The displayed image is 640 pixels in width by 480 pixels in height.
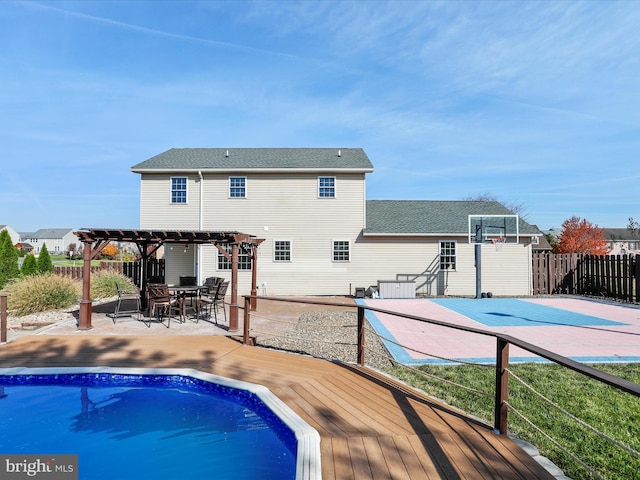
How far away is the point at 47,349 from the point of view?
23.2 feet

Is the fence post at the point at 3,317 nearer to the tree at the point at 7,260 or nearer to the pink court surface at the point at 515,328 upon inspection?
the pink court surface at the point at 515,328

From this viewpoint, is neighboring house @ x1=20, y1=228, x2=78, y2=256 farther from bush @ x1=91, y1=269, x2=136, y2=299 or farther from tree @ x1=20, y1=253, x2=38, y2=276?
bush @ x1=91, y1=269, x2=136, y2=299

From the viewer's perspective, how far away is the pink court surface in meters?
7.21

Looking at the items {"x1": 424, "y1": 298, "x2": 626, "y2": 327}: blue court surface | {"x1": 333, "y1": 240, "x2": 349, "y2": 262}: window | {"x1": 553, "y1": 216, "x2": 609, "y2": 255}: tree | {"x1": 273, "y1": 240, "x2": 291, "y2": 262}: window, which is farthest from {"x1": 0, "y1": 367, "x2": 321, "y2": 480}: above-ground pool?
{"x1": 553, "y1": 216, "x2": 609, "y2": 255}: tree

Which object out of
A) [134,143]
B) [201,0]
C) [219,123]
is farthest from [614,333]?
[134,143]

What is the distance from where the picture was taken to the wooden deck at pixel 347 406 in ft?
9.85

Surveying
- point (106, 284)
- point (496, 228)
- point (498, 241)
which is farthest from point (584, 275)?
point (106, 284)

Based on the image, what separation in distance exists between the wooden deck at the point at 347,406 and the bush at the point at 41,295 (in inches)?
199

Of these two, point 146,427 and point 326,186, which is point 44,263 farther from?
point 146,427

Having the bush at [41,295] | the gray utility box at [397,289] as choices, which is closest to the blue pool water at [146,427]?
the bush at [41,295]

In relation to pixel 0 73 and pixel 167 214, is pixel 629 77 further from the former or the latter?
pixel 0 73

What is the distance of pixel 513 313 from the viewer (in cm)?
1263

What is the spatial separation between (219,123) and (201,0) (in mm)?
8906
